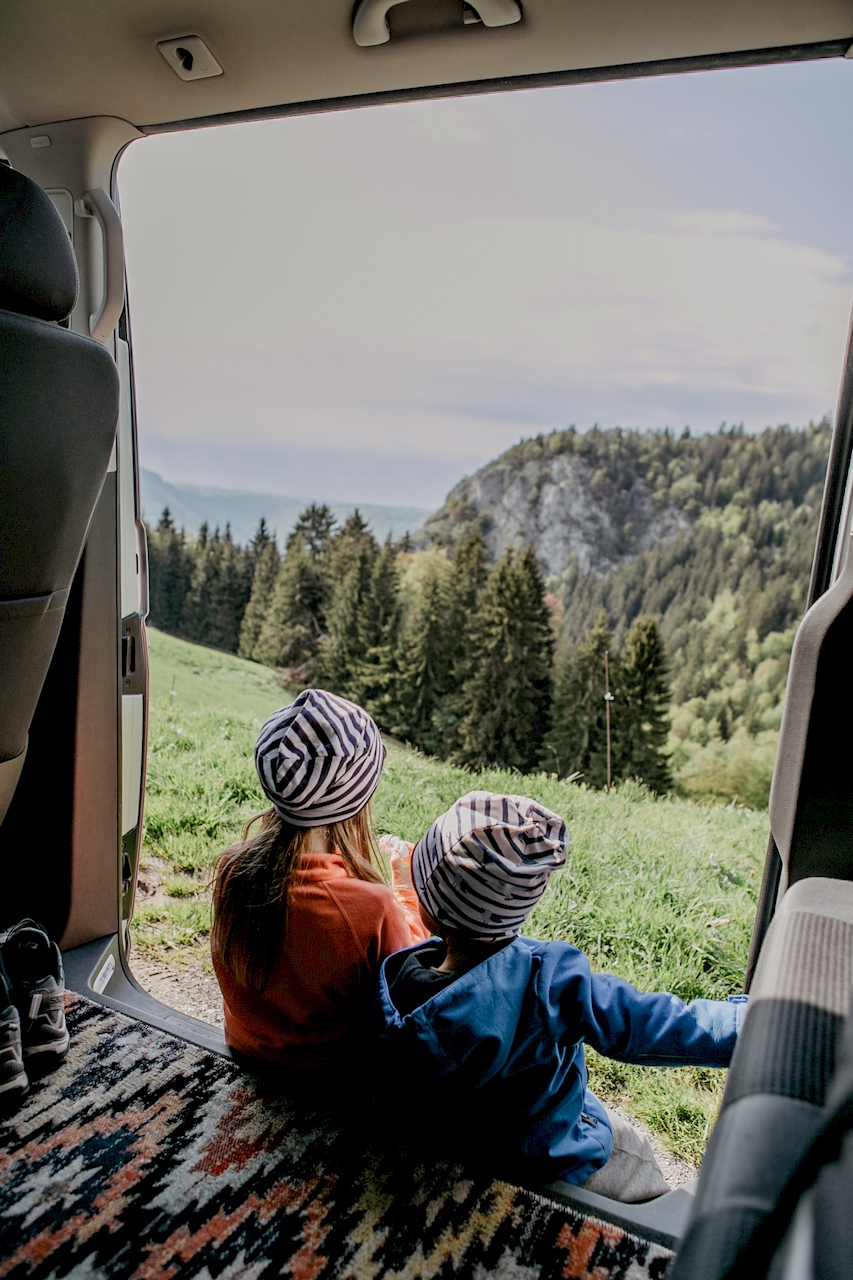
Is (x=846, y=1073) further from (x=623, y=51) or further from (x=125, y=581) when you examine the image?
(x=125, y=581)

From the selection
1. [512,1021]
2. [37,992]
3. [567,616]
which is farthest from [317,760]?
[567,616]

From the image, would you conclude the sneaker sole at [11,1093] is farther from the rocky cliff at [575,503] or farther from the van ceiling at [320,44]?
the rocky cliff at [575,503]

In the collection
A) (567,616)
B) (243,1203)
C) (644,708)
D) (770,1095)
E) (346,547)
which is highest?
(346,547)

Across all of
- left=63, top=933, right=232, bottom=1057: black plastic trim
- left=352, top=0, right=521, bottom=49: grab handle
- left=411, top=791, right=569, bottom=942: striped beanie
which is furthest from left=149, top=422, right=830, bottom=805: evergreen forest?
left=352, top=0, right=521, bottom=49: grab handle

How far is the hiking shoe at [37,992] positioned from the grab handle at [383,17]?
64.8 inches

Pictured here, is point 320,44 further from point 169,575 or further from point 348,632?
point 348,632

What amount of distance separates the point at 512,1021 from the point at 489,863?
21 centimetres

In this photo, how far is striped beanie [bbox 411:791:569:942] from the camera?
1.13m

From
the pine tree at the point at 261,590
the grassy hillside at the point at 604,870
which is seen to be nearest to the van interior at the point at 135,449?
the grassy hillside at the point at 604,870

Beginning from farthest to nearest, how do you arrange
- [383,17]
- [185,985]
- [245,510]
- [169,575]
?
[245,510], [169,575], [185,985], [383,17]

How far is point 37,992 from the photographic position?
1.44 m

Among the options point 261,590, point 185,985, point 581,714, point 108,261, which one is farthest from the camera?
point 261,590

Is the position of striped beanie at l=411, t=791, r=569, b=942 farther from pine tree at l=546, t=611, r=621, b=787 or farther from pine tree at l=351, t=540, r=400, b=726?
pine tree at l=351, t=540, r=400, b=726

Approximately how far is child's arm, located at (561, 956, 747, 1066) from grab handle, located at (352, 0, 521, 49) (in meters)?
Result: 1.37
